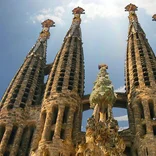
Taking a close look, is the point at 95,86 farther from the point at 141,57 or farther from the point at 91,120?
the point at 141,57

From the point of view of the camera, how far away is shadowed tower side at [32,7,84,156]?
29.0 m

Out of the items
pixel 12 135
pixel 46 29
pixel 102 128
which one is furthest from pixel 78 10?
pixel 102 128

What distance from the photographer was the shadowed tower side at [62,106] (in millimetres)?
28953

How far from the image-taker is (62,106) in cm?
3303

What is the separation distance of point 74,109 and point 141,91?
6.42 meters

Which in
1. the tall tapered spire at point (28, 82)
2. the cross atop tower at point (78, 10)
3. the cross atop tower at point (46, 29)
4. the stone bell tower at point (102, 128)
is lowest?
the stone bell tower at point (102, 128)

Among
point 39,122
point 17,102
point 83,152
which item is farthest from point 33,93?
point 83,152

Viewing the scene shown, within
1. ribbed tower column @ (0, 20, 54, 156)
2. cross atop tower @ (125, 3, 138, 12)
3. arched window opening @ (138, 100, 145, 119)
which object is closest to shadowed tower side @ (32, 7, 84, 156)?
ribbed tower column @ (0, 20, 54, 156)

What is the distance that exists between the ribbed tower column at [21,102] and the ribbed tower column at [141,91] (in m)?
9.55

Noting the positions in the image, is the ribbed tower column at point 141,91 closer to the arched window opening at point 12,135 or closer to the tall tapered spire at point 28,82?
the tall tapered spire at point 28,82

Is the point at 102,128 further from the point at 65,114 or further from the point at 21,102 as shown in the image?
the point at 21,102

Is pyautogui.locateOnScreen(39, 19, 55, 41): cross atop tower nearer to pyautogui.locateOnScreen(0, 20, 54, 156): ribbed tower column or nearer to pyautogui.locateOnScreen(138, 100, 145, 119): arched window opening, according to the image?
pyautogui.locateOnScreen(0, 20, 54, 156): ribbed tower column

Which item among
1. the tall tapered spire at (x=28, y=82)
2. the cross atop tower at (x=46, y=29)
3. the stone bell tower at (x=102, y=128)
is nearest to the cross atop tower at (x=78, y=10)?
the cross atop tower at (x=46, y=29)

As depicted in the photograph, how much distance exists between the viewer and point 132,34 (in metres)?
45.1
